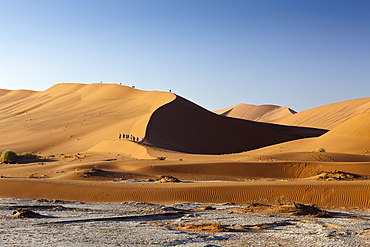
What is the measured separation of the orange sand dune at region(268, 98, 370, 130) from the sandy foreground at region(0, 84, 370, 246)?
3087cm

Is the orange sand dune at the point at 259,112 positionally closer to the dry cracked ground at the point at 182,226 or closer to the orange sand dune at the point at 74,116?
the orange sand dune at the point at 74,116

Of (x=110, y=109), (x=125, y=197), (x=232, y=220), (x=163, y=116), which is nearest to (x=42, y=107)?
(x=110, y=109)

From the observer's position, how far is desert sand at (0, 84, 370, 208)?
43.9 ft

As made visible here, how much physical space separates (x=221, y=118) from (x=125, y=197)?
4205cm

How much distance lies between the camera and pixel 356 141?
31766mm

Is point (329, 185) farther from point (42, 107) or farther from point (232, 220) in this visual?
point (42, 107)

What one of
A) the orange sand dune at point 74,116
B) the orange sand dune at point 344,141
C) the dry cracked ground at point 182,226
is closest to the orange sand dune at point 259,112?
the orange sand dune at point 74,116

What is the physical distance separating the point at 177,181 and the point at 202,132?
3029 centimetres

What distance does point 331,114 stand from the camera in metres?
92.8

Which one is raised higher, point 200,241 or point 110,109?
point 110,109

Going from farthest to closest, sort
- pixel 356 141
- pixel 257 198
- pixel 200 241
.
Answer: pixel 356 141
pixel 257 198
pixel 200 241

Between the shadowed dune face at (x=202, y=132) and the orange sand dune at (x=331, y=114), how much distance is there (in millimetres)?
30346

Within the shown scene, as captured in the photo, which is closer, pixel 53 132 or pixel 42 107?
pixel 53 132

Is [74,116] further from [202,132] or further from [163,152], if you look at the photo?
[163,152]
